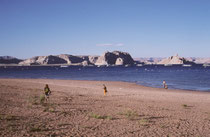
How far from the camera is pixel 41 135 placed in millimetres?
8469

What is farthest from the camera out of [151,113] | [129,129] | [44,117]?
[151,113]

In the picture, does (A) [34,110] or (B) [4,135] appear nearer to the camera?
(B) [4,135]

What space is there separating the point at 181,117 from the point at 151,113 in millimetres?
1768

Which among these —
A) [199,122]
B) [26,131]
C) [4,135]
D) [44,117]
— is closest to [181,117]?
[199,122]

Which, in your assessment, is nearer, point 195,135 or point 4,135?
point 4,135

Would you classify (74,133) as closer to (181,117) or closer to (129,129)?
(129,129)

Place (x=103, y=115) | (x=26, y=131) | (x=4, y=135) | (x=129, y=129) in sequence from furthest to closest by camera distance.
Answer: (x=103, y=115) < (x=129, y=129) < (x=26, y=131) < (x=4, y=135)

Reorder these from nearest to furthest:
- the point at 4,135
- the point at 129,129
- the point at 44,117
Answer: the point at 4,135 < the point at 129,129 < the point at 44,117

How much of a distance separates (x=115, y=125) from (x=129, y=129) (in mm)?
873

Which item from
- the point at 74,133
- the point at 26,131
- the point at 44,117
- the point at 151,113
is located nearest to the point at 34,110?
the point at 44,117

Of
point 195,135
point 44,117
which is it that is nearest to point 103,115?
point 44,117

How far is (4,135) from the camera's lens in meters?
8.23

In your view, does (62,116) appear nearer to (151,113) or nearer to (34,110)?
(34,110)

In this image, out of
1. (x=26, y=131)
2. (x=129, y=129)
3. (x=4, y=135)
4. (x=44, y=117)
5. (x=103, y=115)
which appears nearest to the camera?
(x=4, y=135)
